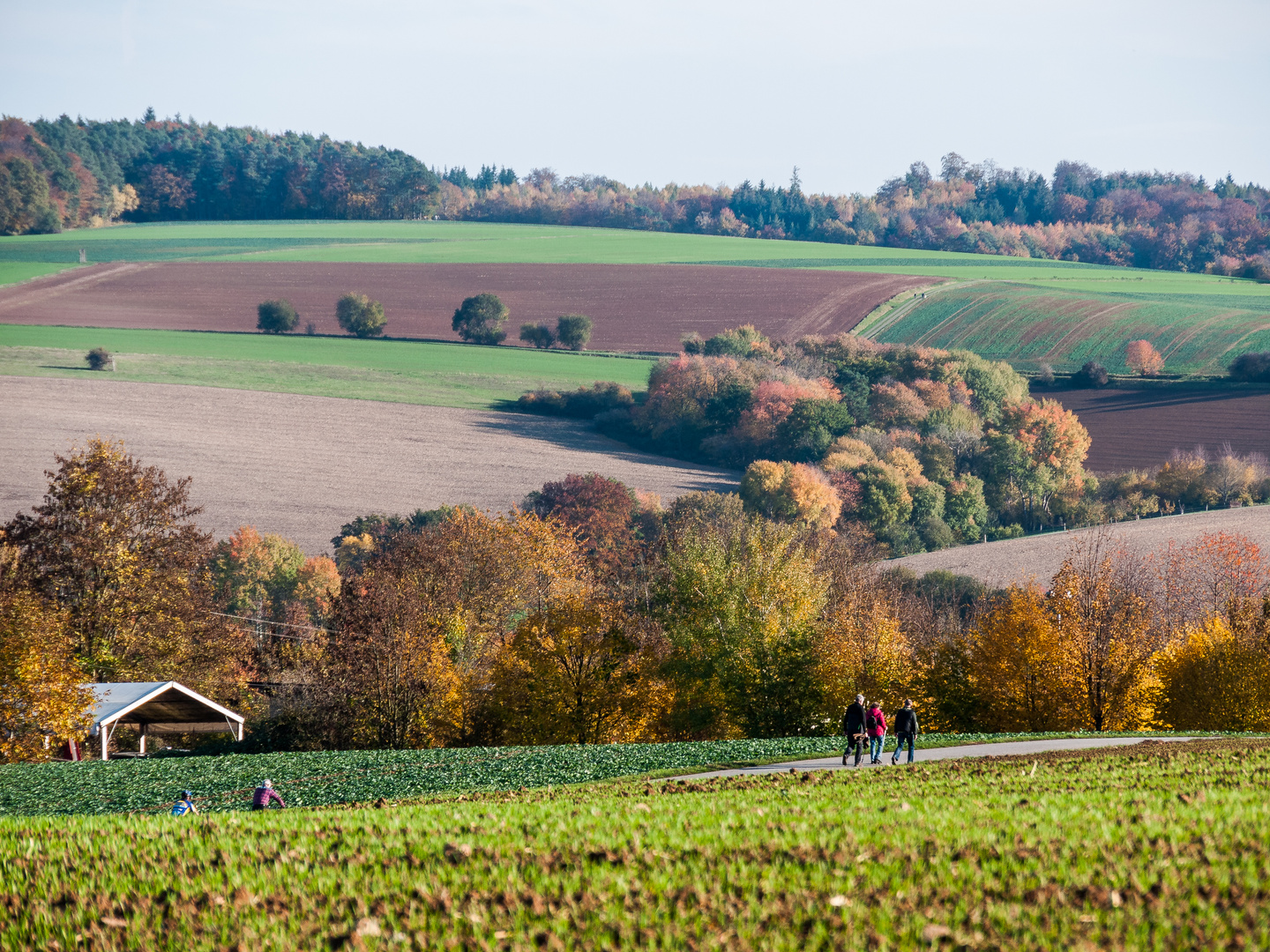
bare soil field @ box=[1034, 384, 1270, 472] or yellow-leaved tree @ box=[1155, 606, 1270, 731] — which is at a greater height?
bare soil field @ box=[1034, 384, 1270, 472]

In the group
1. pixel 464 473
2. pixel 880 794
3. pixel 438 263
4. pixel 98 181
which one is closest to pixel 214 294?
pixel 438 263

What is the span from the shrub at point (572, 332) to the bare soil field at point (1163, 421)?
61024 millimetres

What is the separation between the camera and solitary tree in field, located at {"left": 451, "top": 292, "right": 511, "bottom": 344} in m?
160

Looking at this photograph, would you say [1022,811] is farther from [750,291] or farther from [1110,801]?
[750,291]

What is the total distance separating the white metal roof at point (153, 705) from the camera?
45.3 m

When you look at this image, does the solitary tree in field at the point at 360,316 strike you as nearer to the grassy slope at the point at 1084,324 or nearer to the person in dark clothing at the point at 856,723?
the grassy slope at the point at 1084,324

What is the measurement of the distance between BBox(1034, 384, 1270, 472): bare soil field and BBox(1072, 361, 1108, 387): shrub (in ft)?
5.21

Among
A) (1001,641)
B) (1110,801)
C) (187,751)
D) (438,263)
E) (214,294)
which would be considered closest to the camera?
(1110,801)

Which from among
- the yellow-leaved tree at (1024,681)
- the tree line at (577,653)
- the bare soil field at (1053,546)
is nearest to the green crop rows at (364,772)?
the tree line at (577,653)

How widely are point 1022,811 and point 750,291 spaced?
16045 centimetres

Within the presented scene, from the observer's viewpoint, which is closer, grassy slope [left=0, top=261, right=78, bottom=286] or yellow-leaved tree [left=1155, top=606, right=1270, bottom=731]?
yellow-leaved tree [left=1155, top=606, right=1270, bottom=731]

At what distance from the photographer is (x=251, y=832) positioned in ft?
42.1

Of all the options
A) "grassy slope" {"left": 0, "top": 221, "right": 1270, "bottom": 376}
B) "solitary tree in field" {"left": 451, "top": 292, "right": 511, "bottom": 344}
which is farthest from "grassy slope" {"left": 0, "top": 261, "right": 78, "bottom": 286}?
"solitary tree in field" {"left": 451, "top": 292, "right": 511, "bottom": 344}

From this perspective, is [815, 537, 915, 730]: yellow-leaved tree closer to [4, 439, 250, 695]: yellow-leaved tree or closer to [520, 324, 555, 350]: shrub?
[4, 439, 250, 695]: yellow-leaved tree
